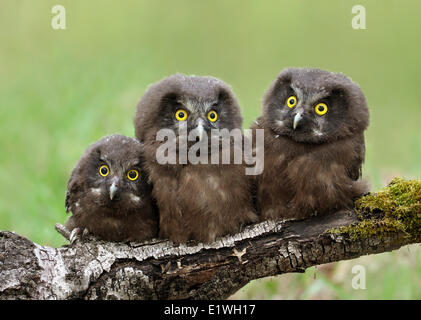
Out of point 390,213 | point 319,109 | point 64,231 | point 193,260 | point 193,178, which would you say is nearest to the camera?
point 390,213

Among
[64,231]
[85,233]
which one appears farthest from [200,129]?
[64,231]

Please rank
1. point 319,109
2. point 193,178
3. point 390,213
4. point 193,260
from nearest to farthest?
point 390,213 < point 193,260 < point 193,178 < point 319,109

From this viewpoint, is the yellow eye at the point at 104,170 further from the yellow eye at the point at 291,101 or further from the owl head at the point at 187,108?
the yellow eye at the point at 291,101

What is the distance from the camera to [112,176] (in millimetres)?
4832

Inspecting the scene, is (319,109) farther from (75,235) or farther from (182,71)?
(182,71)

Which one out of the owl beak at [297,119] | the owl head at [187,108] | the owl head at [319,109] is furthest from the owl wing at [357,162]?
the owl head at [187,108]

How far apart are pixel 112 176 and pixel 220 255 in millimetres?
1054

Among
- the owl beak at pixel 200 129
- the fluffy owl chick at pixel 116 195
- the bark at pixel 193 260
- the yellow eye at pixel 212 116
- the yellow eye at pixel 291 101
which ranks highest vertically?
the yellow eye at pixel 291 101

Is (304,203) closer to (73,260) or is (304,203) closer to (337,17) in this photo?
(73,260)

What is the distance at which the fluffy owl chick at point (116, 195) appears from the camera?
15.8ft

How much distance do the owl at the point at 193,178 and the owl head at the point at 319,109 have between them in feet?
1.66

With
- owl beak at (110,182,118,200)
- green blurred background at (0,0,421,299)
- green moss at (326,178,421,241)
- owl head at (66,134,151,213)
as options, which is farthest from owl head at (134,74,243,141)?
green blurred background at (0,0,421,299)

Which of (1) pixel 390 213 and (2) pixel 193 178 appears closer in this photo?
(1) pixel 390 213
